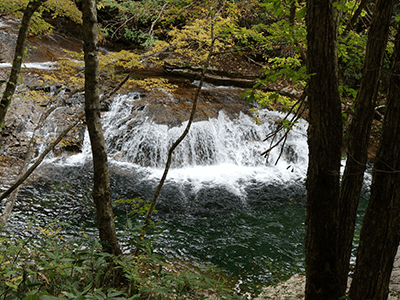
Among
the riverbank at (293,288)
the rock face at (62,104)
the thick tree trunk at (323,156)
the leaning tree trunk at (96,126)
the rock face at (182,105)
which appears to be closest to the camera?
the thick tree trunk at (323,156)

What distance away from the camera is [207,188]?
8891 millimetres

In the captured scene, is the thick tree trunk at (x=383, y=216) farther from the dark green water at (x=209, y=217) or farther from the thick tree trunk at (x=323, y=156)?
the dark green water at (x=209, y=217)

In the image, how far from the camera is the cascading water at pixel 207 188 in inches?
239

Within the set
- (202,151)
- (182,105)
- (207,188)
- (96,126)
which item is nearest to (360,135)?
(96,126)

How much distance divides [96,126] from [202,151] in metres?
8.04

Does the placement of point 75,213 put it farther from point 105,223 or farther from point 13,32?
point 13,32

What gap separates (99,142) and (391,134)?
2.58 m

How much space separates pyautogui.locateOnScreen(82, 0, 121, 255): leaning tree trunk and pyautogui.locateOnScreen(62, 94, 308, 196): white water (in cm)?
631

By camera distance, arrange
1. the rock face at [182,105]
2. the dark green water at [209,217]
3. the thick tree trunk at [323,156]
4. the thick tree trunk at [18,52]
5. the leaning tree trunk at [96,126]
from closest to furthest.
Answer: the thick tree trunk at [323,156], the leaning tree trunk at [96,126], the thick tree trunk at [18,52], the dark green water at [209,217], the rock face at [182,105]

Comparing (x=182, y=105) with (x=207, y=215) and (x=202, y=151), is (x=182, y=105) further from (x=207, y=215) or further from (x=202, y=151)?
(x=207, y=215)

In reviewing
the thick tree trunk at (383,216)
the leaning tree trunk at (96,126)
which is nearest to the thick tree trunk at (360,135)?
the thick tree trunk at (383,216)

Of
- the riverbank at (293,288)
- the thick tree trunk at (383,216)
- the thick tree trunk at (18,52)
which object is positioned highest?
the thick tree trunk at (18,52)

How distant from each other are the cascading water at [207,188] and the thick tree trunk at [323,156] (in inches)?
128

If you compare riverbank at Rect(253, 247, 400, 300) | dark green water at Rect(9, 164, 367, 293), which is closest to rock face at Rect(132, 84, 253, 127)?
dark green water at Rect(9, 164, 367, 293)
